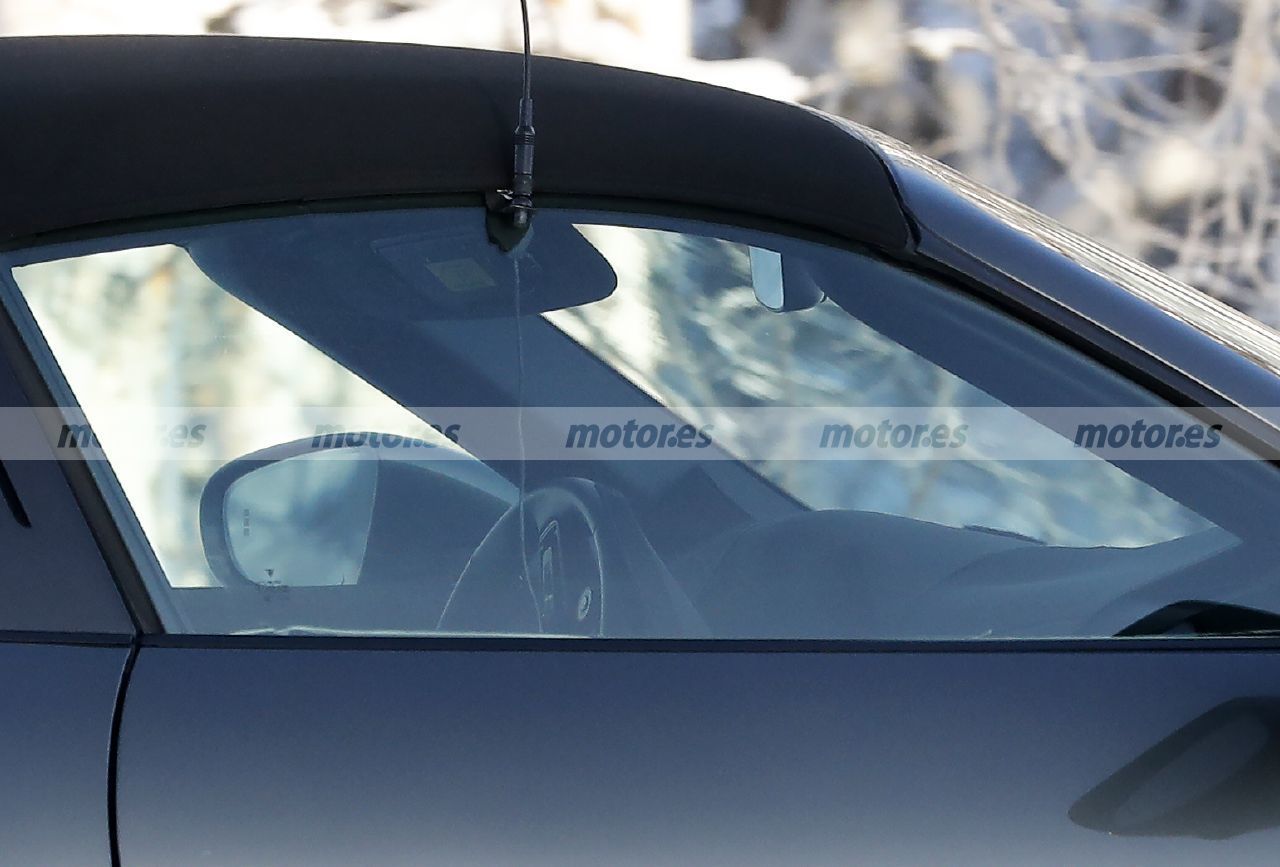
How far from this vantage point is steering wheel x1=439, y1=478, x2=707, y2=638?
1129 millimetres

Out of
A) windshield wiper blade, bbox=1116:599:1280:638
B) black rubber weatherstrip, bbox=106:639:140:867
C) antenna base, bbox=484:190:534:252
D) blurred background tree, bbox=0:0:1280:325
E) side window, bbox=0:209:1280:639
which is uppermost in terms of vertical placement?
blurred background tree, bbox=0:0:1280:325

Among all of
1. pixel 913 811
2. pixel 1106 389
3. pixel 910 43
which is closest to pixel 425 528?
pixel 913 811

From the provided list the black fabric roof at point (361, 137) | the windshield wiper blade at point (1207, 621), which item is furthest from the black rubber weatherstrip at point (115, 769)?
the windshield wiper blade at point (1207, 621)

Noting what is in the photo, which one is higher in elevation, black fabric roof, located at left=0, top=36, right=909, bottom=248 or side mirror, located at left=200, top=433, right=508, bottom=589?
black fabric roof, located at left=0, top=36, right=909, bottom=248

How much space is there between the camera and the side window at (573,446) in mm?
1128

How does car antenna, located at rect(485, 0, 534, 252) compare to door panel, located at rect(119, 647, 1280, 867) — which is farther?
car antenna, located at rect(485, 0, 534, 252)

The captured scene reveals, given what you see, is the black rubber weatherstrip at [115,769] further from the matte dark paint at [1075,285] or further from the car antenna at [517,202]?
the matte dark paint at [1075,285]

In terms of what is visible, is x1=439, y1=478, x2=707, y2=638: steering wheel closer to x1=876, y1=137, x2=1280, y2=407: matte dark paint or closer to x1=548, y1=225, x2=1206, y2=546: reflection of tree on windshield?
x1=548, y1=225, x2=1206, y2=546: reflection of tree on windshield

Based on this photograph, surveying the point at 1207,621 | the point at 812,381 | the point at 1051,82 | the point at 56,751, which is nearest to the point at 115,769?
the point at 56,751

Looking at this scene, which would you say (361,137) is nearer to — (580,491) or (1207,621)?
(580,491)

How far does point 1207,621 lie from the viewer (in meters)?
1.17

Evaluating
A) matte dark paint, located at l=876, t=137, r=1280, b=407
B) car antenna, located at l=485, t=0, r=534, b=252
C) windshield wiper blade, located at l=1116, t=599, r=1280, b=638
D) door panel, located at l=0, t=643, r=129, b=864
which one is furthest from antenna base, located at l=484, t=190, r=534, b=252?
windshield wiper blade, located at l=1116, t=599, r=1280, b=638

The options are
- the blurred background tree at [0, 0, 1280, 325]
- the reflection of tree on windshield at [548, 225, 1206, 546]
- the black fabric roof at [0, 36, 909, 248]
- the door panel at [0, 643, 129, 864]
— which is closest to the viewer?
the door panel at [0, 643, 129, 864]

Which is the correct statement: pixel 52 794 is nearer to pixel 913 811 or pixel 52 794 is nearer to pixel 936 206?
pixel 913 811
